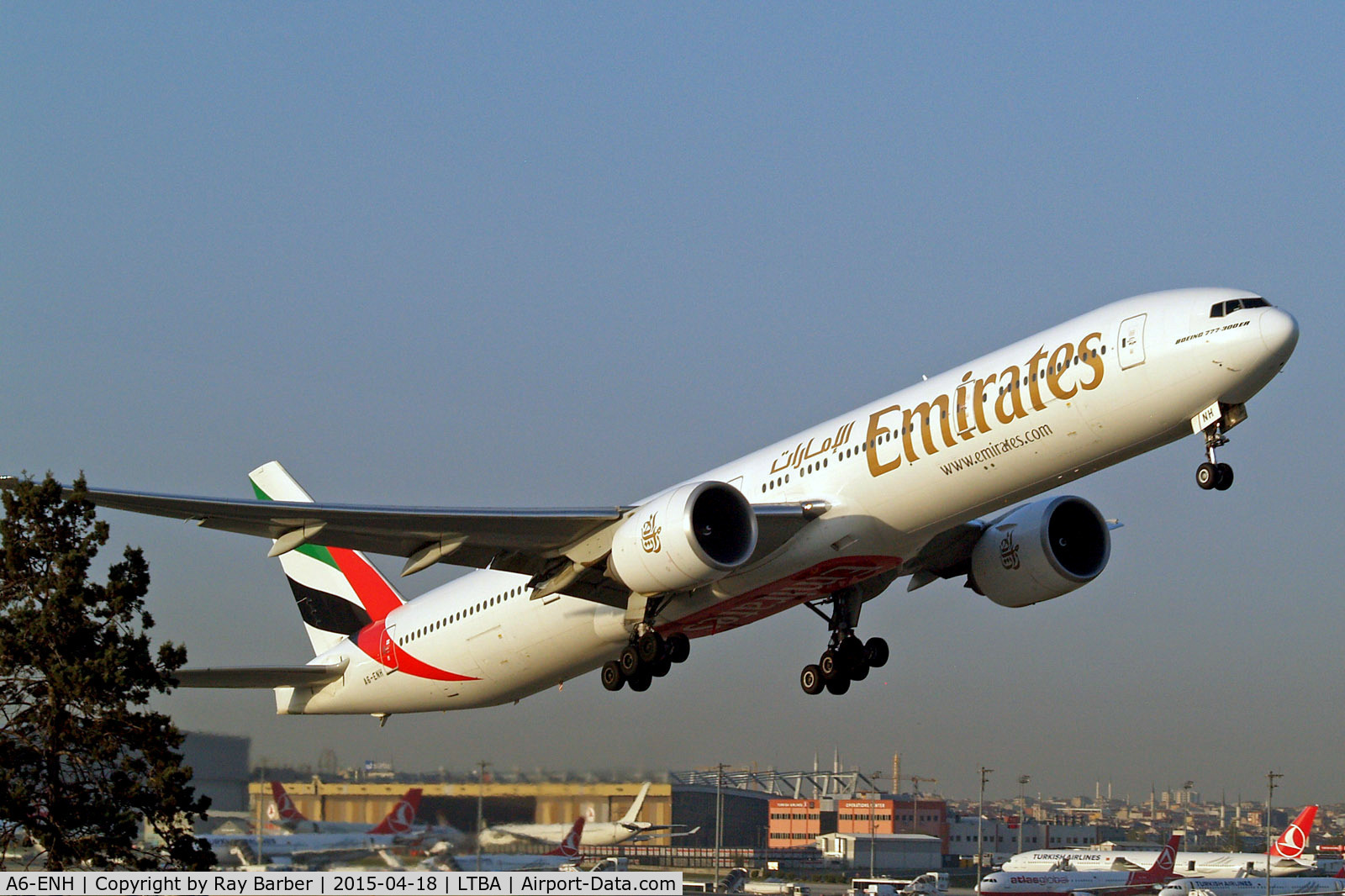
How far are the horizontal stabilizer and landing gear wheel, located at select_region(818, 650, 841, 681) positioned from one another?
10.9 metres

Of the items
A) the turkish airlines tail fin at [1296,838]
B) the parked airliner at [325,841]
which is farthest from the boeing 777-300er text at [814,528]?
the turkish airlines tail fin at [1296,838]

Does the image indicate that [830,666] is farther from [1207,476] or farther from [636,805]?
[1207,476]

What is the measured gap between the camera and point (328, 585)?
35812 mm

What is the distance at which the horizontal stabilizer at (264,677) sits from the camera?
100 ft

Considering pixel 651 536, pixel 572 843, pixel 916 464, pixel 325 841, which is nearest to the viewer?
pixel 916 464

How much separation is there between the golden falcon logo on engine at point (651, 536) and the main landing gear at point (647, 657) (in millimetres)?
2427

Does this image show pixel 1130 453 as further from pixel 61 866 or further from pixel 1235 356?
pixel 61 866

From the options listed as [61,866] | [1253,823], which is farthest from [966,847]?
[1253,823]

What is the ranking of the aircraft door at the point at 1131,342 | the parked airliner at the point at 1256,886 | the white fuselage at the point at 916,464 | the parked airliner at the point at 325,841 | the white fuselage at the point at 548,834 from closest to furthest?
the white fuselage at the point at 916,464, the aircraft door at the point at 1131,342, the parked airliner at the point at 325,841, the white fuselage at the point at 548,834, the parked airliner at the point at 1256,886

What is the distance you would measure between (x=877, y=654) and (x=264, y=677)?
1325 cm

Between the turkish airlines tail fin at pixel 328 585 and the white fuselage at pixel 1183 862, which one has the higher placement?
the turkish airlines tail fin at pixel 328 585

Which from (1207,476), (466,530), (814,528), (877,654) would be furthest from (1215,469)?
(466,530)
